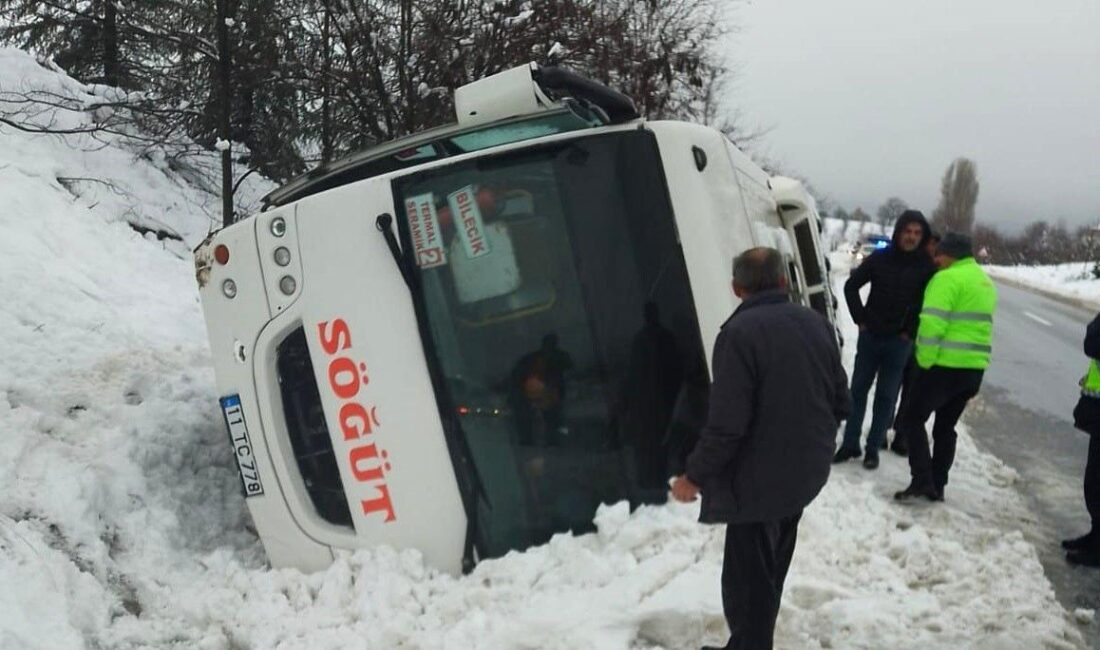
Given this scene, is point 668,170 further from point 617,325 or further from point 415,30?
point 415,30

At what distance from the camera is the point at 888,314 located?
18.5 feet

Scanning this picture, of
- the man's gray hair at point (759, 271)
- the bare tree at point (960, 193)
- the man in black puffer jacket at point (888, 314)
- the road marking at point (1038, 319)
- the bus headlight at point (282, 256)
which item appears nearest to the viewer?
the man's gray hair at point (759, 271)

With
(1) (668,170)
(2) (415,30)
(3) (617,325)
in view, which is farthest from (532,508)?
(2) (415,30)

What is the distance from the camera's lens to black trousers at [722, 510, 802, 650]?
2.93m

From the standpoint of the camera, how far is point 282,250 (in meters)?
3.62

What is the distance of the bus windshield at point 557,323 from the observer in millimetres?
3461

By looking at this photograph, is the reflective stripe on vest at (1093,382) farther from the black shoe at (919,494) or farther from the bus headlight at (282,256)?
the bus headlight at (282,256)

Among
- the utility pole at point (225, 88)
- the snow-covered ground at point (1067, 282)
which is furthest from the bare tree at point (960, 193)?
the utility pole at point (225, 88)

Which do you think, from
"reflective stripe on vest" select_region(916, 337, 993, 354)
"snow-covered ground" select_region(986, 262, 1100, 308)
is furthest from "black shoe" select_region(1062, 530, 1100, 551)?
"snow-covered ground" select_region(986, 262, 1100, 308)

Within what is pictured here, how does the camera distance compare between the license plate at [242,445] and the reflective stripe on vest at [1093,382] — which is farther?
the reflective stripe on vest at [1093,382]

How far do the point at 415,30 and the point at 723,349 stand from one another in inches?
330

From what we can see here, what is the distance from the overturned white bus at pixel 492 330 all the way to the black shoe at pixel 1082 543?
260 centimetres

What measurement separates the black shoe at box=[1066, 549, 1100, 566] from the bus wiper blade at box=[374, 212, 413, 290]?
3761 mm

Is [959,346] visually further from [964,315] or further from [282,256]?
[282,256]
